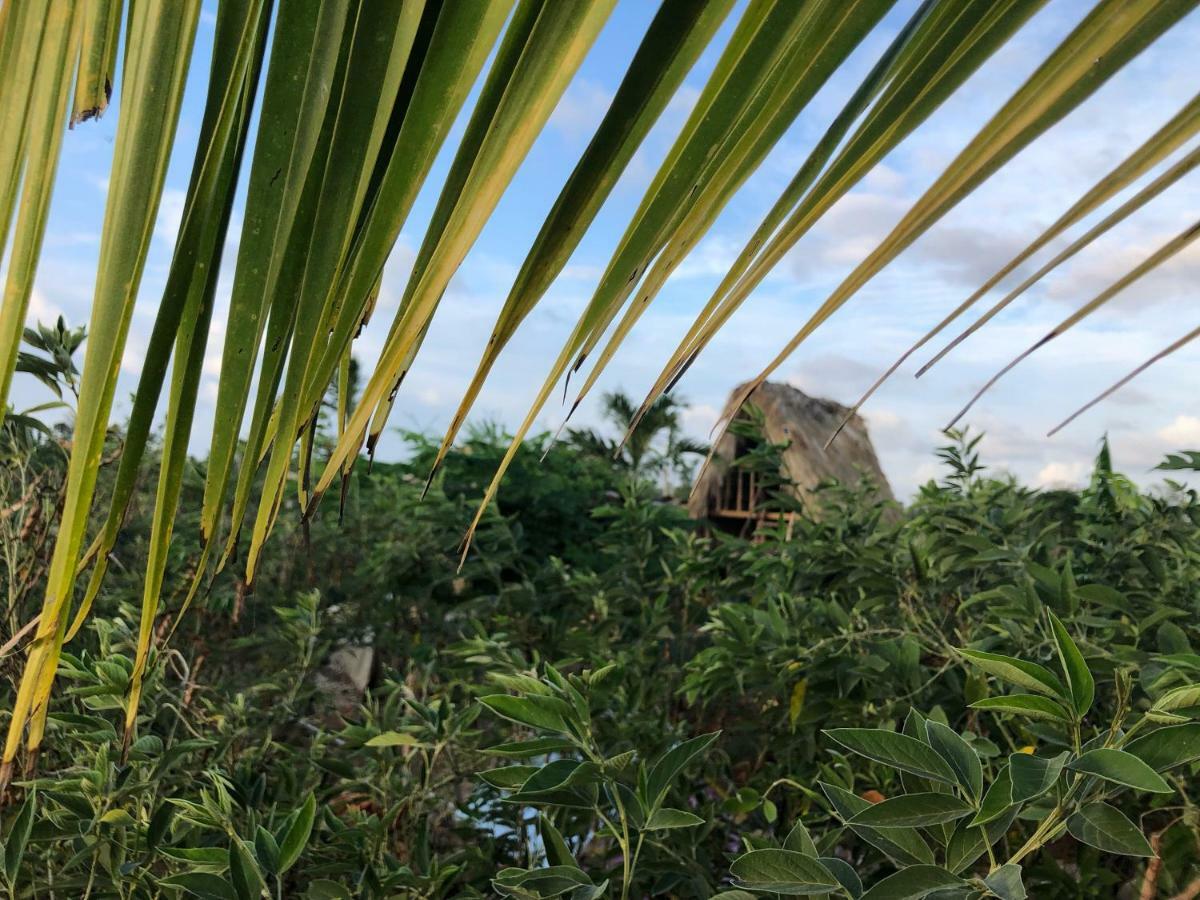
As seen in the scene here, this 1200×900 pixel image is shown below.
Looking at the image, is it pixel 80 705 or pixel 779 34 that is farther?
pixel 80 705

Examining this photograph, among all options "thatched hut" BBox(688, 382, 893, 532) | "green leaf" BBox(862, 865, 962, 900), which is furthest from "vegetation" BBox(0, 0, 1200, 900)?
"thatched hut" BBox(688, 382, 893, 532)

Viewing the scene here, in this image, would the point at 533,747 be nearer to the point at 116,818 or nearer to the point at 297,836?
the point at 297,836

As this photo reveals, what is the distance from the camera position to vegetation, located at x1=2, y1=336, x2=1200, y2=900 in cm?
71

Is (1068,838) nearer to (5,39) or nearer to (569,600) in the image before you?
(569,600)

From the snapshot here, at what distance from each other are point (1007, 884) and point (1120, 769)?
10 cm

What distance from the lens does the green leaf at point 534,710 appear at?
2.75 feet

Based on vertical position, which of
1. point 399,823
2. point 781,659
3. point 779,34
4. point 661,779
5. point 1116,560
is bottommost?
point 399,823

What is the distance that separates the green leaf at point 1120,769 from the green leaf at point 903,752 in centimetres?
9

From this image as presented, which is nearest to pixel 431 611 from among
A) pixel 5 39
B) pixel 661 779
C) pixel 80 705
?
pixel 80 705

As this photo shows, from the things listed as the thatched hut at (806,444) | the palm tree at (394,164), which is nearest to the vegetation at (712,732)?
the palm tree at (394,164)

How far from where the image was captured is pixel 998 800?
656 millimetres

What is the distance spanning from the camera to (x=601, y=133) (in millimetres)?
549

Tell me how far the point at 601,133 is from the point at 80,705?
58.5 inches

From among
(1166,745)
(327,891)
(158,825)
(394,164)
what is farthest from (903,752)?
(158,825)
